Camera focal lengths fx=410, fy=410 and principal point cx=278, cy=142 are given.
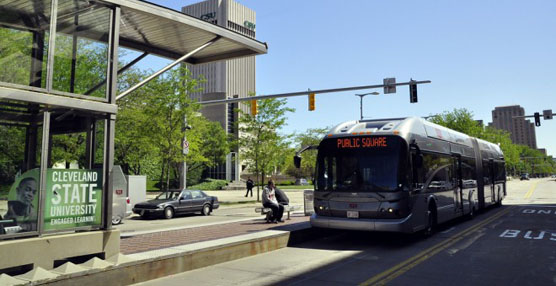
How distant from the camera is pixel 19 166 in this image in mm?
6695

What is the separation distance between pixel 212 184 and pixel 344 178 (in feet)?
156

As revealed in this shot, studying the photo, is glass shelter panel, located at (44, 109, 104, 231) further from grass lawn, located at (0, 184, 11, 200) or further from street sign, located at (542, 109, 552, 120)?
street sign, located at (542, 109, 552, 120)

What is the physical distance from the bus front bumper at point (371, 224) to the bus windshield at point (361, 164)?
760 millimetres

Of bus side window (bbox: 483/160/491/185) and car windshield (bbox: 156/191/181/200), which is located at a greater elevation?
bus side window (bbox: 483/160/491/185)

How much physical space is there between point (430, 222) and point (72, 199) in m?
9.27

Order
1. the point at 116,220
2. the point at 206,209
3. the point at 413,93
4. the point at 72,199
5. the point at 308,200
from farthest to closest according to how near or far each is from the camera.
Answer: the point at 206,209
the point at 413,93
the point at 308,200
the point at 116,220
the point at 72,199

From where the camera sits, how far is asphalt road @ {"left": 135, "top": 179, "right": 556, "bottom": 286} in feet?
23.2

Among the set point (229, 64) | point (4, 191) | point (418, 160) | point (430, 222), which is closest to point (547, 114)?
point (430, 222)

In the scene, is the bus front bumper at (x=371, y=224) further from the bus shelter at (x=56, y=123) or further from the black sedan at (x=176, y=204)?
the black sedan at (x=176, y=204)

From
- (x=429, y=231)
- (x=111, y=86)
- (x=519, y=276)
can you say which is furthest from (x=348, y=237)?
(x=111, y=86)

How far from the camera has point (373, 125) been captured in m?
11.5

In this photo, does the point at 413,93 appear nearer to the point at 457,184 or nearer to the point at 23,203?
the point at 457,184

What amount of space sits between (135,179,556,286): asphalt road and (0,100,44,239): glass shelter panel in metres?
2.35

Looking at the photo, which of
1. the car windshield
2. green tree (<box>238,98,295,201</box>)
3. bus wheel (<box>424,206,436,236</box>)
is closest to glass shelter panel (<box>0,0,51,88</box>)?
bus wheel (<box>424,206,436,236</box>)
